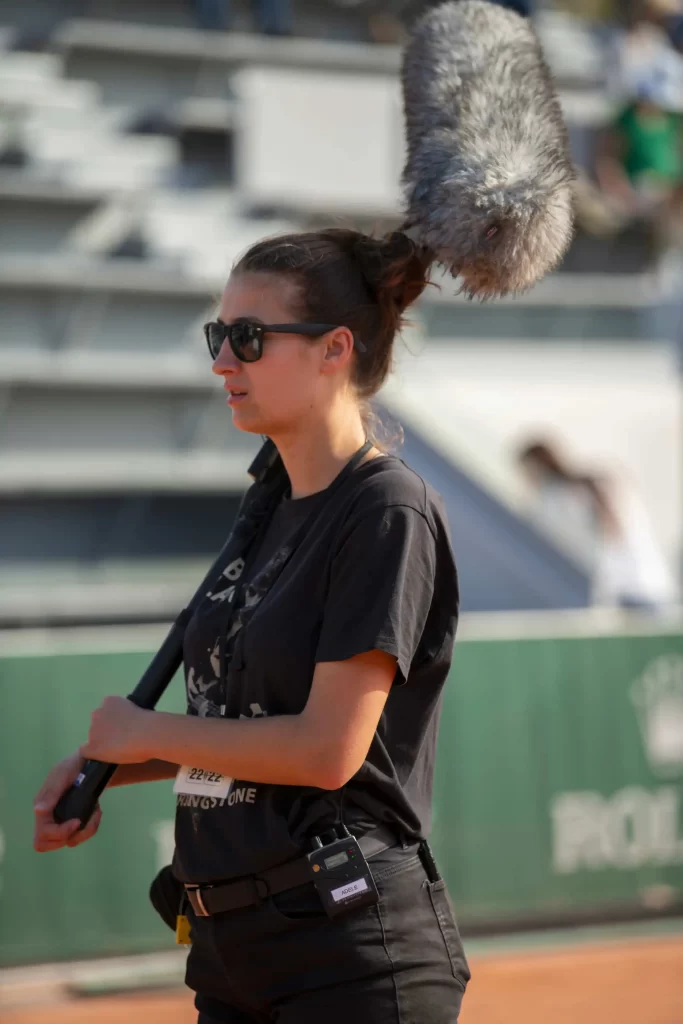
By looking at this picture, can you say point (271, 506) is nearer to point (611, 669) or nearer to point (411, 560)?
point (411, 560)

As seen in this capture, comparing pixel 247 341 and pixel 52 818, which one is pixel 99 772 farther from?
pixel 247 341

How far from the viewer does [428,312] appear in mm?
13008

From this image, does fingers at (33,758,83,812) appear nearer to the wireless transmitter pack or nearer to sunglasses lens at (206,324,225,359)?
the wireless transmitter pack

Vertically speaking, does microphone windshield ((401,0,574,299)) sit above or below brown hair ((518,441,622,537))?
above

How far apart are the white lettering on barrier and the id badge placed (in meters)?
5.09

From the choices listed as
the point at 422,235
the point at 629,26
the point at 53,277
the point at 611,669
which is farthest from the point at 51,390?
the point at 422,235

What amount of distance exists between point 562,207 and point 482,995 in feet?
15.9

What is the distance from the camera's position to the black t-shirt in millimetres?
2127

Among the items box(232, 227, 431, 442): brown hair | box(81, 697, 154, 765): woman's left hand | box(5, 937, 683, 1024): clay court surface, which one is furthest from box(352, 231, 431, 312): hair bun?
box(5, 937, 683, 1024): clay court surface

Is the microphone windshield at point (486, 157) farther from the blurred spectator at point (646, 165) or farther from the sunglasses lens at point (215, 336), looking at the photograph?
the blurred spectator at point (646, 165)

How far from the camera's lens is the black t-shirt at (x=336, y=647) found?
2127 mm

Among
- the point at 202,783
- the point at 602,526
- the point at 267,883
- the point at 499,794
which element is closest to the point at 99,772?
the point at 202,783

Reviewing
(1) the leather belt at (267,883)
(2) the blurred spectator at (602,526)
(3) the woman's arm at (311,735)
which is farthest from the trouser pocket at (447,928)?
(2) the blurred spectator at (602,526)

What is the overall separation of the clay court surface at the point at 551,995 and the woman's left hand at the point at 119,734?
4049 mm
